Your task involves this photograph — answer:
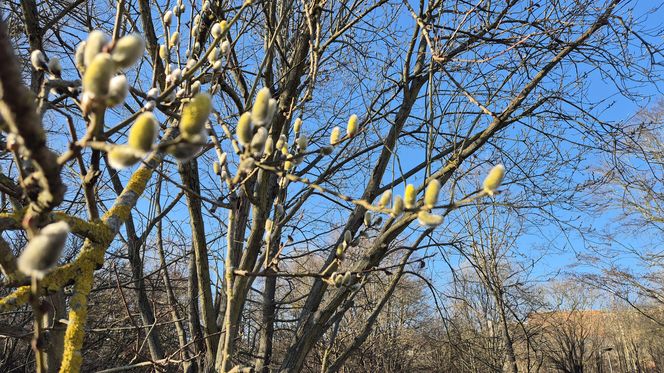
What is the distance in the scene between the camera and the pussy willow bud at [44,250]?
0.47m

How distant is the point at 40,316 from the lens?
1.87 ft

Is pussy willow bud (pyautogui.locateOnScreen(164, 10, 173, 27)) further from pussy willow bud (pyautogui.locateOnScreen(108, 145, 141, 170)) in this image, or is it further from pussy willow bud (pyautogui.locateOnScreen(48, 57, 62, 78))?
pussy willow bud (pyautogui.locateOnScreen(108, 145, 141, 170))

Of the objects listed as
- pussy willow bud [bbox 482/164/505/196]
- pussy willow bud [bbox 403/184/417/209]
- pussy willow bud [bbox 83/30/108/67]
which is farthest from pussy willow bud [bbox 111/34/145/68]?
pussy willow bud [bbox 482/164/505/196]

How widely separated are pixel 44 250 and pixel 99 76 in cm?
19

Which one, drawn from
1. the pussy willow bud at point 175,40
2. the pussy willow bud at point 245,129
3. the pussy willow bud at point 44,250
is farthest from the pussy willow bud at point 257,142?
the pussy willow bud at point 175,40

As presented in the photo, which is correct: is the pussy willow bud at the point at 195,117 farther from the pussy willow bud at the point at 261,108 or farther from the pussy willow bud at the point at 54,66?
the pussy willow bud at the point at 54,66

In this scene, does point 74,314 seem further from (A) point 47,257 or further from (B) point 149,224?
(B) point 149,224

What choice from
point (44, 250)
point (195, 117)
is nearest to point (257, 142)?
point (195, 117)

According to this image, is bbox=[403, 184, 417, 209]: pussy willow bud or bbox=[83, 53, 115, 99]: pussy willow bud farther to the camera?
bbox=[403, 184, 417, 209]: pussy willow bud

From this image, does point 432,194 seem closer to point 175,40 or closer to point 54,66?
point 54,66

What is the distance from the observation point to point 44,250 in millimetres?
478

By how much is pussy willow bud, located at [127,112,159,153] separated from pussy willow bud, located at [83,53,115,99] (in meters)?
0.05

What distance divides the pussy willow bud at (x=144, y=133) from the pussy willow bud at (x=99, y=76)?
52 millimetres

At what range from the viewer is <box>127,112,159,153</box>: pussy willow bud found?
50cm
